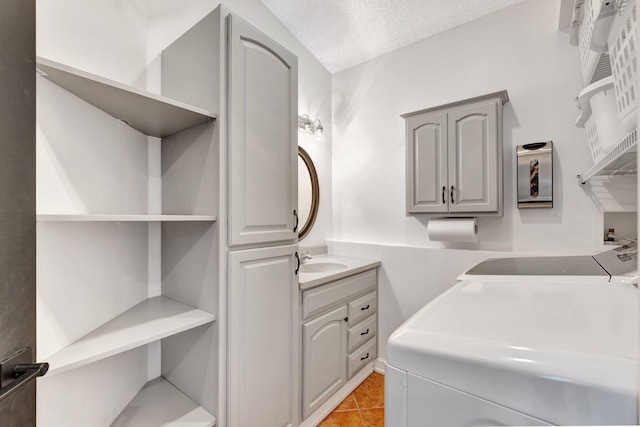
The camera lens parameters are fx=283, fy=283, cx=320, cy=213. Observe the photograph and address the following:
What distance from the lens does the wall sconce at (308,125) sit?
8.07ft

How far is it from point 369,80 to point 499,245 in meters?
1.80

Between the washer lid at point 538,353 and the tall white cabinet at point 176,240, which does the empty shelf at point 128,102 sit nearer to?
the tall white cabinet at point 176,240

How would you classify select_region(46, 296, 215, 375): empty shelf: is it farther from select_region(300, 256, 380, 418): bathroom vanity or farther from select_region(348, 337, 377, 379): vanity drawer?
select_region(348, 337, 377, 379): vanity drawer

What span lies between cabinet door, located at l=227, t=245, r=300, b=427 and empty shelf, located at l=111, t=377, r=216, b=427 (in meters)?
0.14

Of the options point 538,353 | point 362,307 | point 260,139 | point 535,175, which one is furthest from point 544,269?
point 260,139

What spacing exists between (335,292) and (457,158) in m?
1.24

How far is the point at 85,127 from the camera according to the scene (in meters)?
1.09

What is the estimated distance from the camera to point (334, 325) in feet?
6.13

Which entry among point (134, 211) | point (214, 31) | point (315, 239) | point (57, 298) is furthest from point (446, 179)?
point (57, 298)

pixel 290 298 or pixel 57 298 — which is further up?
pixel 57 298

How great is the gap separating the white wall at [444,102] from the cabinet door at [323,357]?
605 millimetres

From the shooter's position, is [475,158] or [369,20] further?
[369,20]

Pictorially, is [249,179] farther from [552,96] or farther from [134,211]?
[552,96]

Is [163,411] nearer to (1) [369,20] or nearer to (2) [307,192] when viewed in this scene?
(2) [307,192]
